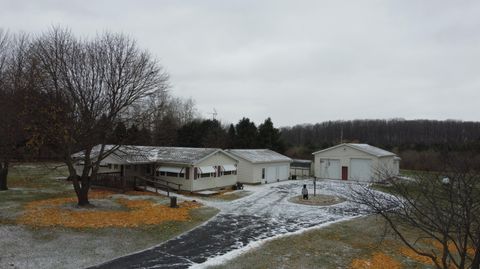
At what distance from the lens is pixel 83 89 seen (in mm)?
22438

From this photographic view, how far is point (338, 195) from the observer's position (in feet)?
105

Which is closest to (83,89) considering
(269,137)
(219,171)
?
(219,171)

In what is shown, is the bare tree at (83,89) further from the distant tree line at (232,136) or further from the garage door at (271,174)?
the distant tree line at (232,136)

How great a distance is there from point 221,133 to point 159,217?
4205 centimetres

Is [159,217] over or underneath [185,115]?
underneath

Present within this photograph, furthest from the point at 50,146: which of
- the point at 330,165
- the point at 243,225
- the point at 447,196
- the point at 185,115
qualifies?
the point at 185,115

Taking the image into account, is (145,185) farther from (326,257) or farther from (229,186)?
(326,257)

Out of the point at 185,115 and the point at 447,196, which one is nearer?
the point at 447,196

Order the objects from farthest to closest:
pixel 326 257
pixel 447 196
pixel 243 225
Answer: pixel 243 225
pixel 326 257
pixel 447 196

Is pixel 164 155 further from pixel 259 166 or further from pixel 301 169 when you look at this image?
pixel 301 169

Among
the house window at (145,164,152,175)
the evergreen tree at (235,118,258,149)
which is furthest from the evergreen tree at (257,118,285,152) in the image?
the house window at (145,164,152,175)

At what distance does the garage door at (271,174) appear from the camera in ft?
136

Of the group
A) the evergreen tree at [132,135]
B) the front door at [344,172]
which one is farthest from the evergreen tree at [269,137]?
the evergreen tree at [132,135]

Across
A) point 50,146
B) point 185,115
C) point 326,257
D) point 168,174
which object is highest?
point 185,115
